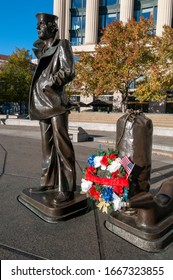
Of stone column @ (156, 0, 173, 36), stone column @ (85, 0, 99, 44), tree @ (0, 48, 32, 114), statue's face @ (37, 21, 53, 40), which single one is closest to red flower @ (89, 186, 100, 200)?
statue's face @ (37, 21, 53, 40)

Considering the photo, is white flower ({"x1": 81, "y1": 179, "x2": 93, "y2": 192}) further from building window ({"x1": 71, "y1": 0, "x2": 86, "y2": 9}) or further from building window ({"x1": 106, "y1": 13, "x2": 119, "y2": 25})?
building window ({"x1": 71, "y1": 0, "x2": 86, "y2": 9})

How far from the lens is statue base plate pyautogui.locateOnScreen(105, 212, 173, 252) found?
8.71ft

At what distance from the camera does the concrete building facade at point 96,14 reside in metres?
37.1

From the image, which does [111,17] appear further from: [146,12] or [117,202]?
[117,202]

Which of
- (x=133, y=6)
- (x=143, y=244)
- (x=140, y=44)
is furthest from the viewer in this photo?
(x=133, y=6)

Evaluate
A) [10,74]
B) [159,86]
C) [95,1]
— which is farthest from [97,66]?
[95,1]

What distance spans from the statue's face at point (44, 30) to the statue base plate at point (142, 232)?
8.57 feet

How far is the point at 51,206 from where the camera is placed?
3291 mm

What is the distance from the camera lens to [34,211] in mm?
3471

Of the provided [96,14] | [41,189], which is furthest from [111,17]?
[41,189]

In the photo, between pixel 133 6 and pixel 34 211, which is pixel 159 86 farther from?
pixel 133 6

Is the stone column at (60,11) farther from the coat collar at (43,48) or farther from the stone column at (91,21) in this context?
the coat collar at (43,48)

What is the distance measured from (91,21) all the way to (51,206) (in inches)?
1754
